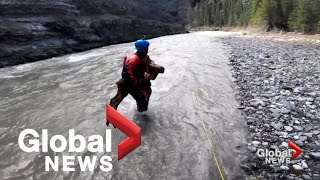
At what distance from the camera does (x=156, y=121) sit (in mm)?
8922

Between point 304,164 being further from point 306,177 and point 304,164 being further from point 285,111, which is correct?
point 285,111

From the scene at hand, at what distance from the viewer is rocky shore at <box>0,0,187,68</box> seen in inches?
1130

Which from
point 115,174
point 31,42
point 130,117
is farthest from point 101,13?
point 115,174

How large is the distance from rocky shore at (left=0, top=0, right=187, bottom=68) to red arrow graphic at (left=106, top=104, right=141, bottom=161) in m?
21.5

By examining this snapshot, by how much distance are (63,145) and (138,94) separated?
256 cm

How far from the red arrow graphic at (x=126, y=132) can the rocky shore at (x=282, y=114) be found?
254cm

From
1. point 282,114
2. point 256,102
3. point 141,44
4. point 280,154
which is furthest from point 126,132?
point 256,102

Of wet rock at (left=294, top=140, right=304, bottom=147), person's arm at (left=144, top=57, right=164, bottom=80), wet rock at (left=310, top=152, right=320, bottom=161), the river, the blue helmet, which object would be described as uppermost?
the blue helmet

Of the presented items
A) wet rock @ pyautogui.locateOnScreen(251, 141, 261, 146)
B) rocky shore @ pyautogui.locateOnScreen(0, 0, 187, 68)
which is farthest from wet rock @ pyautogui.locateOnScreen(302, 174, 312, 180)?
rocky shore @ pyautogui.locateOnScreen(0, 0, 187, 68)

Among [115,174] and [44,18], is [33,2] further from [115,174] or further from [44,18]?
[115,174]

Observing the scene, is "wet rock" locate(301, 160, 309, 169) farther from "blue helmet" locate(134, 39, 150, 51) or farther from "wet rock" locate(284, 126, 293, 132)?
"blue helmet" locate(134, 39, 150, 51)

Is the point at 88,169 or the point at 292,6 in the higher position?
the point at 292,6

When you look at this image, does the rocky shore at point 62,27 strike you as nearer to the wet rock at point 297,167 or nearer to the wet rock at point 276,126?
the wet rock at point 276,126

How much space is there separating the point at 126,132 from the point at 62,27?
3442cm
